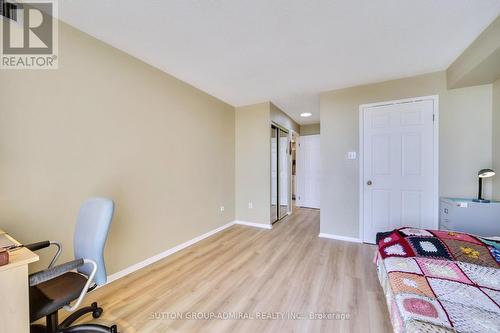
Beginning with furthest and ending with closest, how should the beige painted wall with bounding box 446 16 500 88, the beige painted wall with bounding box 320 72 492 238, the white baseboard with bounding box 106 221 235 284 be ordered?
the beige painted wall with bounding box 320 72 492 238 < the white baseboard with bounding box 106 221 235 284 < the beige painted wall with bounding box 446 16 500 88

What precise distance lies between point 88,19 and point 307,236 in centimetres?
380

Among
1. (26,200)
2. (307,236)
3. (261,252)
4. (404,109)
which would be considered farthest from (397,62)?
(26,200)

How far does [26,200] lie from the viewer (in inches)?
61.3

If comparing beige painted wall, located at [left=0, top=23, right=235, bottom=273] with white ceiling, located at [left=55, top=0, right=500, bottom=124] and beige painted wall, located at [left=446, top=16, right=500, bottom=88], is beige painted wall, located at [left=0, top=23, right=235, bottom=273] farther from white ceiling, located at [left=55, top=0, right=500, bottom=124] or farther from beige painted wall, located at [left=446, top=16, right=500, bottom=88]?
beige painted wall, located at [left=446, top=16, right=500, bottom=88]

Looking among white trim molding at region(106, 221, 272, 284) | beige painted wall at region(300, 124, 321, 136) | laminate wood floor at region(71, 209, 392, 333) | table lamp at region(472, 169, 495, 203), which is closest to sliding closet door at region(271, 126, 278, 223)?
white trim molding at region(106, 221, 272, 284)

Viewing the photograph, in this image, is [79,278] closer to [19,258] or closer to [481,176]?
[19,258]

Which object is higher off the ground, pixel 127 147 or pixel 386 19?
pixel 386 19

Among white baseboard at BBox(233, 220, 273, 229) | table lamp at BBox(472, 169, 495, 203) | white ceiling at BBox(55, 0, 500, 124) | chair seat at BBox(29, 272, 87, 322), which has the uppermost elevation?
white ceiling at BBox(55, 0, 500, 124)

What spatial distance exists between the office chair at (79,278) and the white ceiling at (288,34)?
1.57 metres

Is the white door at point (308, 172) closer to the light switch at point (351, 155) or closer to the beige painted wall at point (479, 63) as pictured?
the light switch at point (351, 155)

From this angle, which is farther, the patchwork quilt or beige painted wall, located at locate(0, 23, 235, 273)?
beige painted wall, located at locate(0, 23, 235, 273)

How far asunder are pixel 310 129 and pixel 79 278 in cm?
551

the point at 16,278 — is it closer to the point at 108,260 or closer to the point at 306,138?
the point at 108,260

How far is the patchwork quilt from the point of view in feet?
3.10
